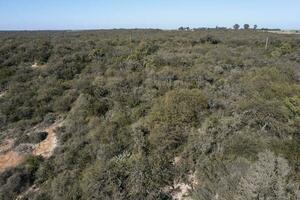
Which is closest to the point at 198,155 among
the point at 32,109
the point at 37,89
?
the point at 32,109

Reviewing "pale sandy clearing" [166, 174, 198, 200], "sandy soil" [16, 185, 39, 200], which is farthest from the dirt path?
"pale sandy clearing" [166, 174, 198, 200]

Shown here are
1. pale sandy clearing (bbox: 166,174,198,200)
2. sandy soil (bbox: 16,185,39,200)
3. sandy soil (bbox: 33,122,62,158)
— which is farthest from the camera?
sandy soil (bbox: 33,122,62,158)

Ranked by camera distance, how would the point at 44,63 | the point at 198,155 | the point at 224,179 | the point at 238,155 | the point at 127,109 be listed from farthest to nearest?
the point at 44,63 → the point at 127,109 → the point at 198,155 → the point at 238,155 → the point at 224,179

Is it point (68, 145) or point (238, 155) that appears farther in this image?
point (68, 145)

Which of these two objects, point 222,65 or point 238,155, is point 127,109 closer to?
point 238,155

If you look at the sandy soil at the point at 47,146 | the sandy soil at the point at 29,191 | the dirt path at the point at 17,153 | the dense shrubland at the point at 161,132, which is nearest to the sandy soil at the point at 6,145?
the dirt path at the point at 17,153

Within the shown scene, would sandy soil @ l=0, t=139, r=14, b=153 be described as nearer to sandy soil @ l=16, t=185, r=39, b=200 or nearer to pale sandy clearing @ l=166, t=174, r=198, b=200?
sandy soil @ l=16, t=185, r=39, b=200

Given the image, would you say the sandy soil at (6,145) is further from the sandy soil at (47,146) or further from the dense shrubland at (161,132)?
the sandy soil at (47,146)

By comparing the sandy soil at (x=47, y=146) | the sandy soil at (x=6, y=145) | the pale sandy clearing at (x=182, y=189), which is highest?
the pale sandy clearing at (x=182, y=189)
